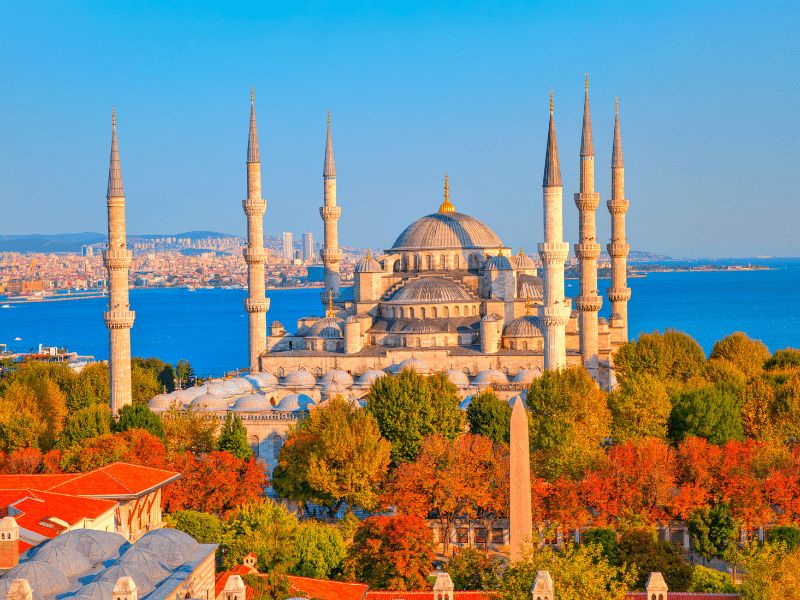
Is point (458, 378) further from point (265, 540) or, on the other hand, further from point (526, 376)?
point (265, 540)

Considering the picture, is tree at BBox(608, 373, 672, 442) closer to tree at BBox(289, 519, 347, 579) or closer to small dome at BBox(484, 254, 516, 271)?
tree at BBox(289, 519, 347, 579)

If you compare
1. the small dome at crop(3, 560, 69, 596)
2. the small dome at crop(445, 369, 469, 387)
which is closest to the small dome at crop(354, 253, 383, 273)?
the small dome at crop(445, 369, 469, 387)

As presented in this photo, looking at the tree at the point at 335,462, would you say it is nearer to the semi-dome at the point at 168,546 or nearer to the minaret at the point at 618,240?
the semi-dome at the point at 168,546

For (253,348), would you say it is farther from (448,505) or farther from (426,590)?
(426,590)

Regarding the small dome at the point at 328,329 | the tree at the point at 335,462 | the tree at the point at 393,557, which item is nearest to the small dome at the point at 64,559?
the tree at the point at 393,557

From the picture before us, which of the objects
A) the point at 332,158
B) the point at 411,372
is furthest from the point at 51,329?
the point at 411,372

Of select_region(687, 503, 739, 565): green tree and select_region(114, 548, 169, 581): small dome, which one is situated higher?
select_region(114, 548, 169, 581): small dome

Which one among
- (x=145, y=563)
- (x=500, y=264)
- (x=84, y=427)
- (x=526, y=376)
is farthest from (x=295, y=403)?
(x=145, y=563)
